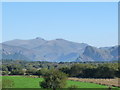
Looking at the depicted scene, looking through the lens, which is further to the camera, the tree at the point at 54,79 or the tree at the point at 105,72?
the tree at the point at 105,72

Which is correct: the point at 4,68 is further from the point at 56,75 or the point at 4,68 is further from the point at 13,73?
the point at 56,75

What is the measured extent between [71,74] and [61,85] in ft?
223

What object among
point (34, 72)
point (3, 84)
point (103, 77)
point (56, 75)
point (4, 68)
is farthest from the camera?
point (4, 68)

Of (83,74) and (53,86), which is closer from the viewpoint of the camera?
(53,86)

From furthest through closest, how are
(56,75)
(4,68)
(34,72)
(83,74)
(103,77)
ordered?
(4,68) → (34,72) → (83,74) → (103,77) → (56,75)

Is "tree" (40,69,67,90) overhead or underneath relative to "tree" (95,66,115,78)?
overhead

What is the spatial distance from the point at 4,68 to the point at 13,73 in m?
26.0

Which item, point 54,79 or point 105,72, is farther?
point 105,72

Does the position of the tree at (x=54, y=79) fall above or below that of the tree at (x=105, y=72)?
above

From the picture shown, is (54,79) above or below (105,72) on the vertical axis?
above

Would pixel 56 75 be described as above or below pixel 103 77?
above

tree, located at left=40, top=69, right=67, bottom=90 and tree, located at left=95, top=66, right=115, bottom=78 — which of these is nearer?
tree, located at left=40, top=69, right=67, bottom=90

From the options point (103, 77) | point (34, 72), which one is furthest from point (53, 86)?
point (34, 72)

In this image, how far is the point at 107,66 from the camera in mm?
127562
